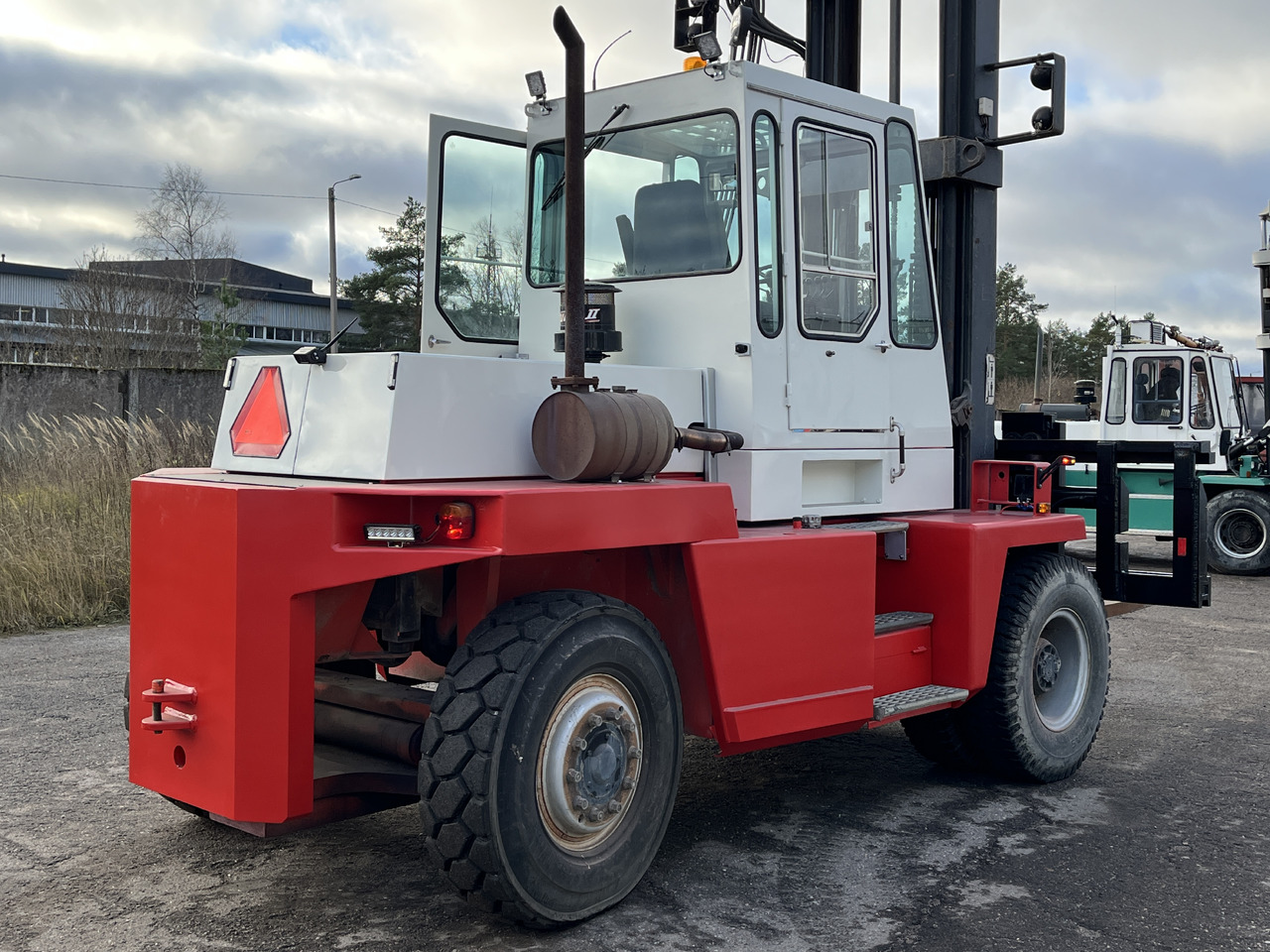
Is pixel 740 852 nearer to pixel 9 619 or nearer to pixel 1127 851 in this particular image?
pixel 1127 851

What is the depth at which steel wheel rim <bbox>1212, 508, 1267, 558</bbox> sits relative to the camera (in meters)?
13.9

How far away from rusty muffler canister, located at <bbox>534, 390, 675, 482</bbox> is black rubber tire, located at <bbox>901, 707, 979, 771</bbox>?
7.38ft

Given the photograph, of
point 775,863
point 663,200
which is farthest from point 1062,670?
point 663,200

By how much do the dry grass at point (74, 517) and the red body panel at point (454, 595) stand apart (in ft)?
18.5

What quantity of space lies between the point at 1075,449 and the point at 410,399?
12.4 ft

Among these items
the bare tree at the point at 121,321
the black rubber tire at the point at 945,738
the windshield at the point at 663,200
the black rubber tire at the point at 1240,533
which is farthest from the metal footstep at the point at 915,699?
the bare tree at the point at 121,321

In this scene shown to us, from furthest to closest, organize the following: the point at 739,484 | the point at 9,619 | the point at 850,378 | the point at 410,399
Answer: the point at 9,619 → the point at 850,378 → the point at 739,484 → the point at 410,399

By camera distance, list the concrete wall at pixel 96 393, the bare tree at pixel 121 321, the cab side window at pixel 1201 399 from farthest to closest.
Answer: the bare tree at pixel 121 321 → the concrete wall at pixel 96 393 → the cab side window at pixel 1201 399

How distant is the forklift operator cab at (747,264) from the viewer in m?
4.77

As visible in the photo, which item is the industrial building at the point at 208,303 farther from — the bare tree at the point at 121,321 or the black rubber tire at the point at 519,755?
the black rubber tire at the point at 519,755

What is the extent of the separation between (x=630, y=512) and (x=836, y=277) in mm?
1653

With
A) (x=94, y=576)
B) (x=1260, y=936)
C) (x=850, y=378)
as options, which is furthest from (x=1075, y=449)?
(x=94, y=576)

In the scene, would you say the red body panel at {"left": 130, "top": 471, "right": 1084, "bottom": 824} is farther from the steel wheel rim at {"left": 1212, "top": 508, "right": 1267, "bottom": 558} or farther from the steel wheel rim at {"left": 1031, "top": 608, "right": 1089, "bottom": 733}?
the steel wheel rim at {"left": 1212, "top": 508, "right": 1267, "bottom": 558}

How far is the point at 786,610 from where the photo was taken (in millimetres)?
4453
